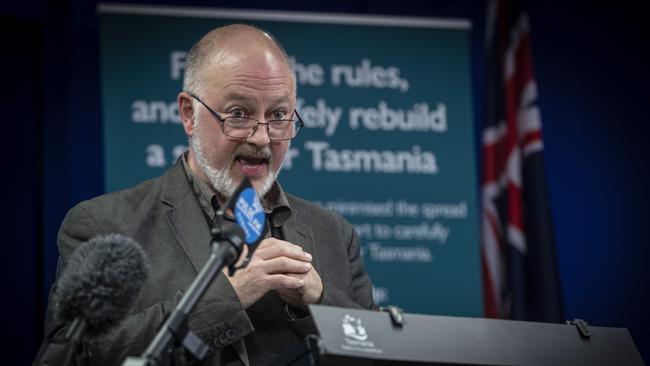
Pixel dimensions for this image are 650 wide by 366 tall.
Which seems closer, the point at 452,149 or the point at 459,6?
the point at 452,149

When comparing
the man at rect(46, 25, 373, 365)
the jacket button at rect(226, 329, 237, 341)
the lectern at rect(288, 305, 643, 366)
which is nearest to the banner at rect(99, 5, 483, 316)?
the man at rect(46, 25, 373, 365)

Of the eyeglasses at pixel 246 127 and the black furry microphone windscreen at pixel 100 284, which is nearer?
the black furry microphone windscreen at pixel 100 284

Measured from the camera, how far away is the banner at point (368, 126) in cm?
412

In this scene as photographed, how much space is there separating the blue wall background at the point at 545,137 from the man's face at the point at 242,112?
1864mm

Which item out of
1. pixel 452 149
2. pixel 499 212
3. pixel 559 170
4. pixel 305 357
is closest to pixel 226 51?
pixel 305 357

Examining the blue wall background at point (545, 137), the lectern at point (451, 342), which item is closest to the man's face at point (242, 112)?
the lectern at point (451, 342)

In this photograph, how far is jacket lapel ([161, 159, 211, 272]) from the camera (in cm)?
237

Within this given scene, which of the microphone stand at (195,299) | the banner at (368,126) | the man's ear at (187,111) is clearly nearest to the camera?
the microphone stand at (195,299)

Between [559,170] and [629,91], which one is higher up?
[629,91]

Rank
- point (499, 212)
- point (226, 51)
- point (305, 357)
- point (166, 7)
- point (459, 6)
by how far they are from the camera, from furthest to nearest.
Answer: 1. point (459, 6)
2. point (499, 212)
3. point (166, 7)
4. point (226, 51)
5. point (305, 357)

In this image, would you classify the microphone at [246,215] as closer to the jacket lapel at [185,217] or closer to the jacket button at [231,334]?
the jacket button at [231,334]

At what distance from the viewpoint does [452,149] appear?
4328 mm

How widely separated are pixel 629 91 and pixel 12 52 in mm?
2986

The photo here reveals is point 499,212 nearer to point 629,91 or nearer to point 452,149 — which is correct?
point 452,149
